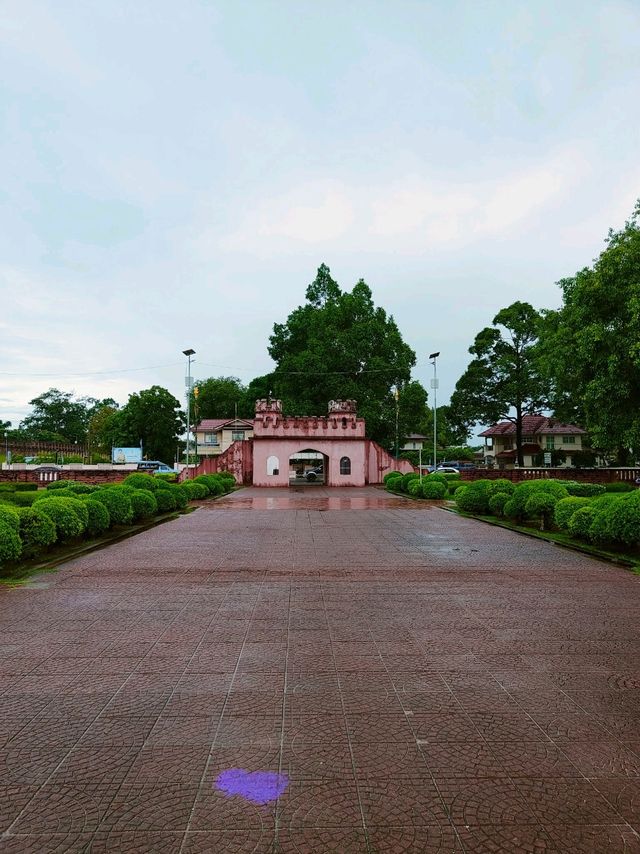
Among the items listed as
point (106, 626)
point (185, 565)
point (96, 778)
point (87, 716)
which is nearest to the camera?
point (96, 778)

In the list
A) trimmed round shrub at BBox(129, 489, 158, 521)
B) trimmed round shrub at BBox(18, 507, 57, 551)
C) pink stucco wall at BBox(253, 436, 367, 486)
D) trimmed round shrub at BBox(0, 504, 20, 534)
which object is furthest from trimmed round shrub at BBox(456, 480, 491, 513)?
pink stucco wall at BBox(253, 436, 367, 486)

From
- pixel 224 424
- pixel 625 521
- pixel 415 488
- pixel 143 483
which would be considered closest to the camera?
pixel 625 521

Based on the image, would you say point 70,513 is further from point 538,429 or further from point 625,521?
point 538,429

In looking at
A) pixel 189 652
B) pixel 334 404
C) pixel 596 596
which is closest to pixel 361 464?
pixel 334 404

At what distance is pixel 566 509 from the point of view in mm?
12055

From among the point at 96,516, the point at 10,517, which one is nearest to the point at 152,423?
the point at 96,516

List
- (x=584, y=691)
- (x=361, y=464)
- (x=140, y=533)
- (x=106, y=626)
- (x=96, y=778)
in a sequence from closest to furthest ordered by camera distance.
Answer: (x=96, y=778) → (x=584, y=691) → (x=106, y=626) → (x=140, y=533) → (x=361, y=464)

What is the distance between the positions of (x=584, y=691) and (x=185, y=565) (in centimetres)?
655

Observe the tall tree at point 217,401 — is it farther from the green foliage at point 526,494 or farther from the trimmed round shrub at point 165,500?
the green foliage at point 526,494

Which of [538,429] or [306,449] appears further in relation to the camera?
[538,429]

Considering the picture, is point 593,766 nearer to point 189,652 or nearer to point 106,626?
point 189,652

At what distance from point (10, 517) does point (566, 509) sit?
1044cm

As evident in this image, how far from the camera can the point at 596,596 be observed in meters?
7.17

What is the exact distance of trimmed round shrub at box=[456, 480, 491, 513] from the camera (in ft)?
57.4
